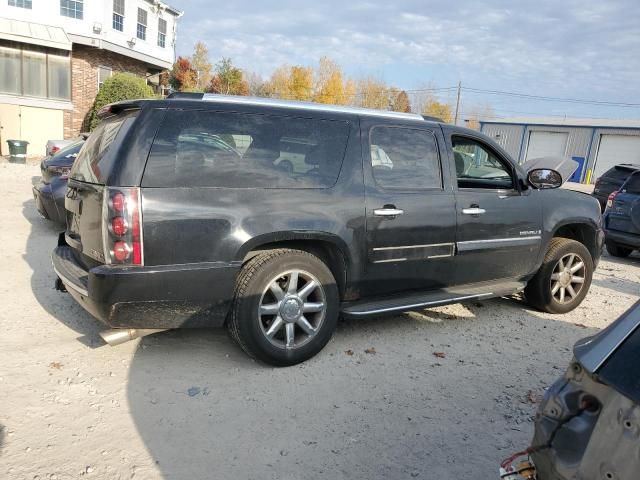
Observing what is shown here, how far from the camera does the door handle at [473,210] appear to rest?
15.4 ft

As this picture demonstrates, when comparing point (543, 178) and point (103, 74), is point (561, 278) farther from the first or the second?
point (103, 74)

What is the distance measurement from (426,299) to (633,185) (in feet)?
24.0

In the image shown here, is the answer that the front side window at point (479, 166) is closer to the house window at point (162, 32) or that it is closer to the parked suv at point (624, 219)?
the parked suv at point (624, 219)

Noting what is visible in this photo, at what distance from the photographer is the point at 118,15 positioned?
77.6ft

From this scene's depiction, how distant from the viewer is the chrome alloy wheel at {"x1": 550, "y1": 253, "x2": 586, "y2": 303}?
5.59m

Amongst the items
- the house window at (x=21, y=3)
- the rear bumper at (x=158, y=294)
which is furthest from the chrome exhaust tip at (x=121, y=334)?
the house window at (x=21, y=3)

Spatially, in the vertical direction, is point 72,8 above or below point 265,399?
above

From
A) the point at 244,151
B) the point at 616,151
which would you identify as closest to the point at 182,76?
the point at 616,151

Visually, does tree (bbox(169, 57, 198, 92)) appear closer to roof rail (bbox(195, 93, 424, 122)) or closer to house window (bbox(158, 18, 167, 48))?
house window (bbox(158, 18, 167, 48))

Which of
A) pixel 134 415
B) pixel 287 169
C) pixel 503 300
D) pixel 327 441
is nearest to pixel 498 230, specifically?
pixel 503 300

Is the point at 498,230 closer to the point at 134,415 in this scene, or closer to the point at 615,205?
the point at 134,415

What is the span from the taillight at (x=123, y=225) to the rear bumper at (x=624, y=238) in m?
8.77

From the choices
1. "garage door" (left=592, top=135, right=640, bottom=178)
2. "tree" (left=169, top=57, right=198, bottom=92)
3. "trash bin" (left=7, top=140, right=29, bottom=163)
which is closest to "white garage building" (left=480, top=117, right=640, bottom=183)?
"garage door" (left=592, top=135, right=640, bottom=178)

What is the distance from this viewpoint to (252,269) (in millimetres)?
3762
